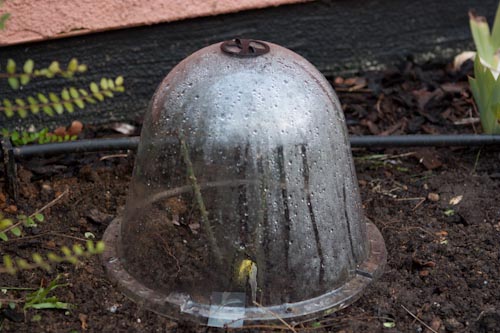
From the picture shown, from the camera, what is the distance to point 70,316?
2.55 metres

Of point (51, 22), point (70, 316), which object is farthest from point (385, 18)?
point (70, 316)

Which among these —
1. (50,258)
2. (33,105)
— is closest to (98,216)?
(50,258)

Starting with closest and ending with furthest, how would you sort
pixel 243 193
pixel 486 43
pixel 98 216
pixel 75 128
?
1. pixel 243 193
2. pixel 98 216
3. pixel 486 43
4. pixel 75 128

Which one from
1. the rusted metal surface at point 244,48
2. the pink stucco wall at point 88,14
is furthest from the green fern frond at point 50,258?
the pink stucco wall at point 88,14

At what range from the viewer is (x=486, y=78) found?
3.43 metres

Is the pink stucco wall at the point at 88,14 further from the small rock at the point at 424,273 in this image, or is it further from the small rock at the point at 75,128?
the small rock at the point at 424,273

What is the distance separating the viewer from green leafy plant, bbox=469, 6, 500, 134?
3.44 m

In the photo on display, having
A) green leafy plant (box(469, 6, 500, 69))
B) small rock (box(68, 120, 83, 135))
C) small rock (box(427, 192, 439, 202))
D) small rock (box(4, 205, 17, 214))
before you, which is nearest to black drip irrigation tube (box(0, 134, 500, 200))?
small rock (box(4, 205, 17, 214))

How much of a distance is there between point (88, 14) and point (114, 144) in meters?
0.74

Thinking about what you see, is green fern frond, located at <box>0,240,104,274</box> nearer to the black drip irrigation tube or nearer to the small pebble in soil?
the small pebble in soil

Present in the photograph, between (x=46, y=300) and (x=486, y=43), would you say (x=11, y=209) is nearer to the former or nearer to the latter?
(x=46, y=300)

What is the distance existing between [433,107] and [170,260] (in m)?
2.03

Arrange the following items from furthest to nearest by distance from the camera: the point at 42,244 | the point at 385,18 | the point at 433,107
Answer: the point at 385,18 → the point at 433,107 → the point at 42,244

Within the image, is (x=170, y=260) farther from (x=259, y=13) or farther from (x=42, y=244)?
(x=259, y=13)
